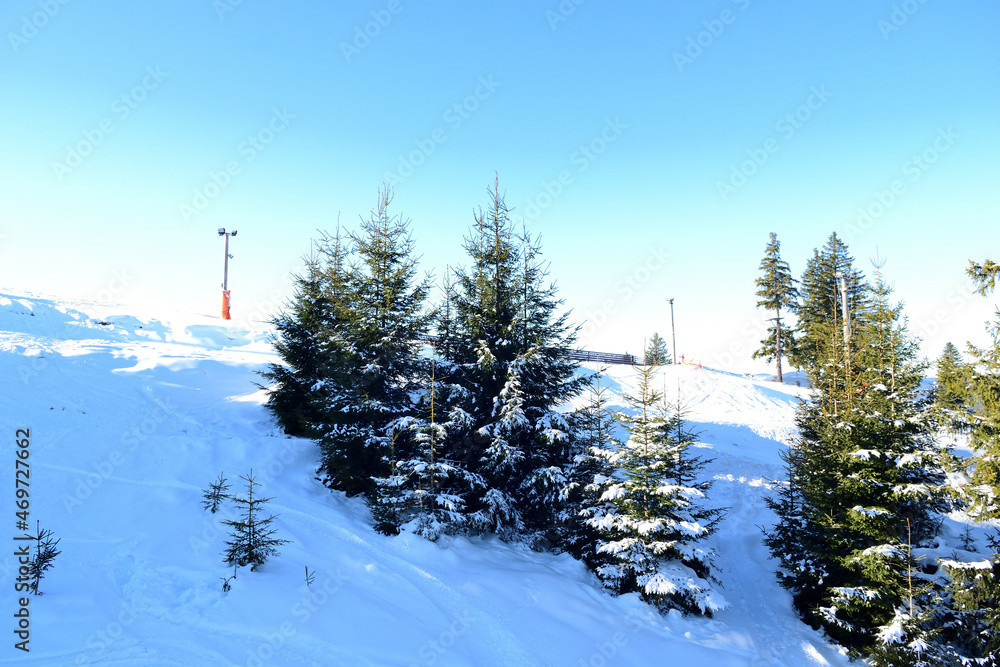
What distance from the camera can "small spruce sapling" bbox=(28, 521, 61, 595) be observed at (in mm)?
6642

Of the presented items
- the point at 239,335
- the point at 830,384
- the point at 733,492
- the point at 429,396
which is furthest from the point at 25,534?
the point at 239,335

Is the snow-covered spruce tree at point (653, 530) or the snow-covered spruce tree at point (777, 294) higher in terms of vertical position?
the snow-covered spruce tree at point (777, 294)

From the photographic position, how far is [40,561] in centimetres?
696

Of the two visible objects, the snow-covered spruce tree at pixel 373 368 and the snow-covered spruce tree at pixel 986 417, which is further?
the snow-covered spruce tree at pixel 373 368

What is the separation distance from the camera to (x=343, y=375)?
1344cm

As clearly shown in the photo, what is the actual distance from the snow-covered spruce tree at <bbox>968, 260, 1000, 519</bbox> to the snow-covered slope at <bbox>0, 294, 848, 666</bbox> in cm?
504

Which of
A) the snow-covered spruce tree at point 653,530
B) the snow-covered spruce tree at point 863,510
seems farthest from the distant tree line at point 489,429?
the snow-covered spruce tree at point 863,510

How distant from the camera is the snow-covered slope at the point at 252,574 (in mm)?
6770

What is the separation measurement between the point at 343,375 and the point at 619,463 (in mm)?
7821

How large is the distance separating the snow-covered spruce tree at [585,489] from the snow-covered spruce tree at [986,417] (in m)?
7.36

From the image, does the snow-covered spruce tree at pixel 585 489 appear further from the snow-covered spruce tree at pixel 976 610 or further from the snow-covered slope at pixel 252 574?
the snow-covered spruce tree at pixel 976 610

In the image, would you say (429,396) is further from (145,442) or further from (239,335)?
(239,335)

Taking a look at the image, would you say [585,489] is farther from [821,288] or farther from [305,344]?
[821,288]

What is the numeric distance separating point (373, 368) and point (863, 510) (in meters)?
12.9
